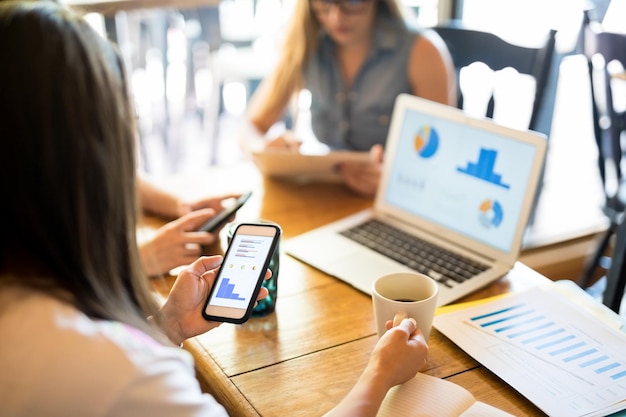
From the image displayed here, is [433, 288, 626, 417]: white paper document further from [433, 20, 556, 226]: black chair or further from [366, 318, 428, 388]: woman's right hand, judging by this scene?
[433, 20, 556, 226]: black chair

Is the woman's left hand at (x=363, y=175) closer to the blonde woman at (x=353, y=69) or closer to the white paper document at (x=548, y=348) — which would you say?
the blonde woman at (x=353, y=69)

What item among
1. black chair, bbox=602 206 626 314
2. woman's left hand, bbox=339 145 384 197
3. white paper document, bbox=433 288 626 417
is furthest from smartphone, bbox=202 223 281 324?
black chair, bbox=602 206 626 314

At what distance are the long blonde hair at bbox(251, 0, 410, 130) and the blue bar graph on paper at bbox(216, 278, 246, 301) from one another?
3.40 feet

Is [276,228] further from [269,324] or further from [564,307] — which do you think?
[564,307]

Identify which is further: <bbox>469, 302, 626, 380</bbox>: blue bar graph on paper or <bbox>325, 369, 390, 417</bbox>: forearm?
<bbox>469, 302, 626, 380</bbox>: blue bar graph on paper

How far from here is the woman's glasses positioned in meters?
1.77

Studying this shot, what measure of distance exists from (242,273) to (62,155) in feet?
1.31

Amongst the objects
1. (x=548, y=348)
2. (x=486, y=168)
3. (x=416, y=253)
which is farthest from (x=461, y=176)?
→ (x=548, y=348)

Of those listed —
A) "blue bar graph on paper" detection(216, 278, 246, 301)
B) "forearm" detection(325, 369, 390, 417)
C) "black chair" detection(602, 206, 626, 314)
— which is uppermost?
"blue bar graph on paper" detection(216, 278, 246, 301)

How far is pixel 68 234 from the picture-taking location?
70cm

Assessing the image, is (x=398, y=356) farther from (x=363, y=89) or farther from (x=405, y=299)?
(x=363, y=89)

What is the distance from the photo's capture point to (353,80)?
197 centimetres

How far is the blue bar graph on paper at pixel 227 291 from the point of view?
1002mm

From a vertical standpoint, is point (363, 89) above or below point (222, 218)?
above
